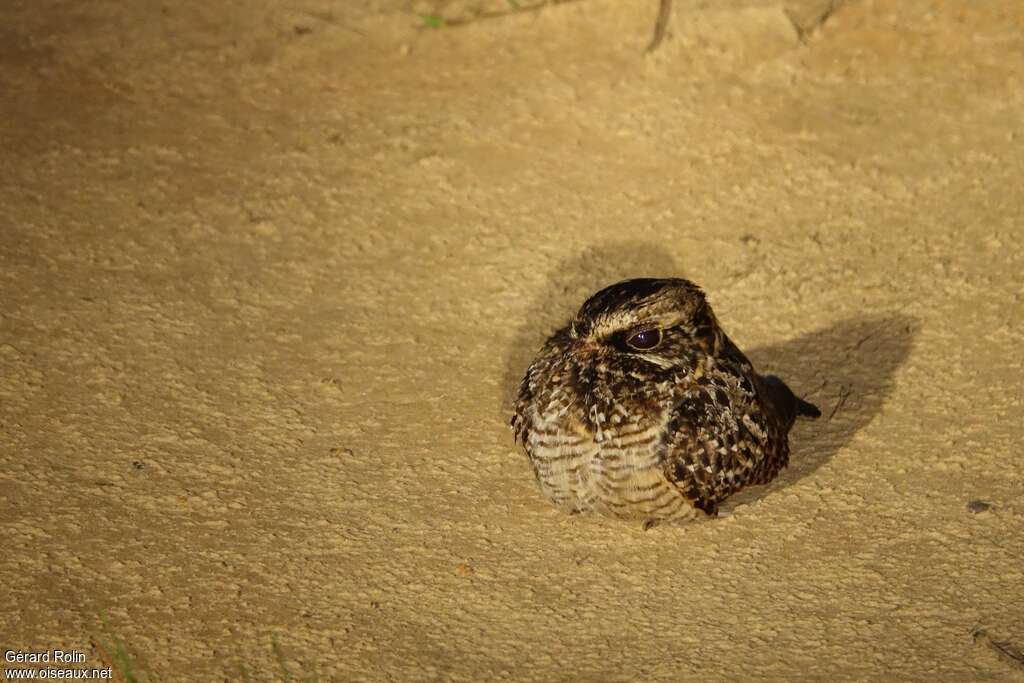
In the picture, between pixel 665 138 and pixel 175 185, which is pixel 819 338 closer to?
pixel 665 138

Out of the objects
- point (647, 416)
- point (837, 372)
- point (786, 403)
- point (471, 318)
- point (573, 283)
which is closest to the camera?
point (647, 416)

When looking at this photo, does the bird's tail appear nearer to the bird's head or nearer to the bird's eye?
the bird's head

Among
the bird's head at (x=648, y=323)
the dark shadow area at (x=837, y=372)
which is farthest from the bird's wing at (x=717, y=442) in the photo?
the dark shadow area at (x=837, y=372)

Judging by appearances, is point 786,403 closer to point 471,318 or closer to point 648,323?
point 648,323

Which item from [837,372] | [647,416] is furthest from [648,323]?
[837,372]

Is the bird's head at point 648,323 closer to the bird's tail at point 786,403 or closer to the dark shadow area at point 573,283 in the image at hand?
the bird's tail at point 786,403
